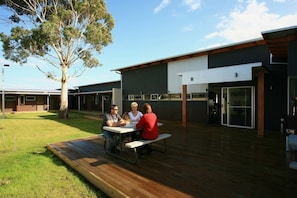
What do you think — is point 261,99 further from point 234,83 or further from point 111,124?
point 111,124

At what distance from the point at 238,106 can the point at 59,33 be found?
13755mm

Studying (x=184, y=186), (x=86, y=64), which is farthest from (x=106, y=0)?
(x=184, y=186)

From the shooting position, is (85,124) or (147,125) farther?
(85,124)

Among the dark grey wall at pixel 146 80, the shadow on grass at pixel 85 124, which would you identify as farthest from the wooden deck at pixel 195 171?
the dark grey wall at pixel 146 80

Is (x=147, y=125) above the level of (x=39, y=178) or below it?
above

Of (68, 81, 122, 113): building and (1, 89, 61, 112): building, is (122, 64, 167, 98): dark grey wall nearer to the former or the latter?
(68, 81, 122, 113): building

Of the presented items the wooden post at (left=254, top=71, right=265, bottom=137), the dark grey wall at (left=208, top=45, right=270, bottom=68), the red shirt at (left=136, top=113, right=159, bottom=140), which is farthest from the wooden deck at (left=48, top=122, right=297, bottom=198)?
the dark grey wall at (left=208, top=45, right=270, bottom=68)

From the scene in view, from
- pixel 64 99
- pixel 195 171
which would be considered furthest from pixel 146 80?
pixel 195 171

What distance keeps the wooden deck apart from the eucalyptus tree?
11.9 m

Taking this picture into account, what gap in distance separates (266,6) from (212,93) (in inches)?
178

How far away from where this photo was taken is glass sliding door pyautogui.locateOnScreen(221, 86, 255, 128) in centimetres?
858

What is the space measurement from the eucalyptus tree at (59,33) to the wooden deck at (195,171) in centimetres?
1187

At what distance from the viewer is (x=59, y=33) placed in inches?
585

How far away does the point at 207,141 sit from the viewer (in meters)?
6.10
